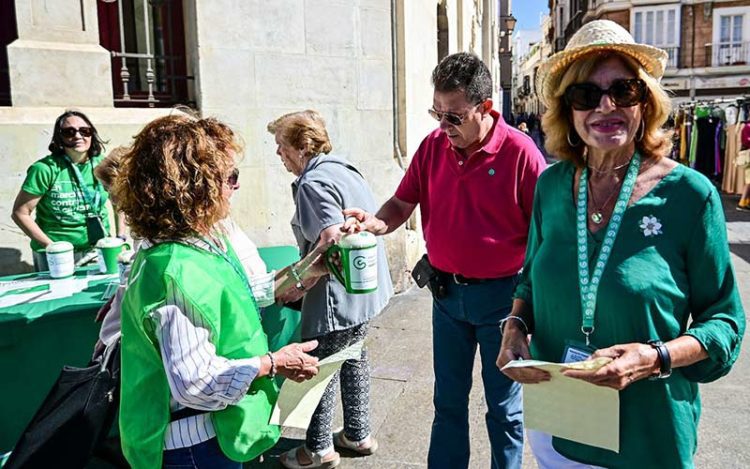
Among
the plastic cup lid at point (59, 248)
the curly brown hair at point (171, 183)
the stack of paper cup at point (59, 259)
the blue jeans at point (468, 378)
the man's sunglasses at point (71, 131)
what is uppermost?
the man's sunglasses at point (71, 131)

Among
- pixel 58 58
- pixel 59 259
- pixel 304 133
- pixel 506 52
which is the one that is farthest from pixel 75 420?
pixel 506 52

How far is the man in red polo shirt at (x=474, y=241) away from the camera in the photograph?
8.36 feet

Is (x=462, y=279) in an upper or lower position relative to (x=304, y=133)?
lower

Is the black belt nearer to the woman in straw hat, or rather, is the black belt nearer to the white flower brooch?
the woman in straw hat

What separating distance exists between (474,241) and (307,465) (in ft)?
5.04

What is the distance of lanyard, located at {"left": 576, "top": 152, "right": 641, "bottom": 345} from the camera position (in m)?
1.68

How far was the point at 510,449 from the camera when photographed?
8.48 ft

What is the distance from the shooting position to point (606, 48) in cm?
177

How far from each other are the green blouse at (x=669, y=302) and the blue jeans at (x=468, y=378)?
874 millimetres

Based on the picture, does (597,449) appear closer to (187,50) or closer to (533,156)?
(533,156)

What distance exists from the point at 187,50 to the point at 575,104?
4116 millimetres

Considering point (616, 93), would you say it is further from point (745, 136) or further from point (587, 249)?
point (745, 136)

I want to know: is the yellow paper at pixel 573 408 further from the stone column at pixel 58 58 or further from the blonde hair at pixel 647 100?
the stone column at pixel 58 58

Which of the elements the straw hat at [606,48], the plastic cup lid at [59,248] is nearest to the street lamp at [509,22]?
the plastic cup lid at [59,248]
